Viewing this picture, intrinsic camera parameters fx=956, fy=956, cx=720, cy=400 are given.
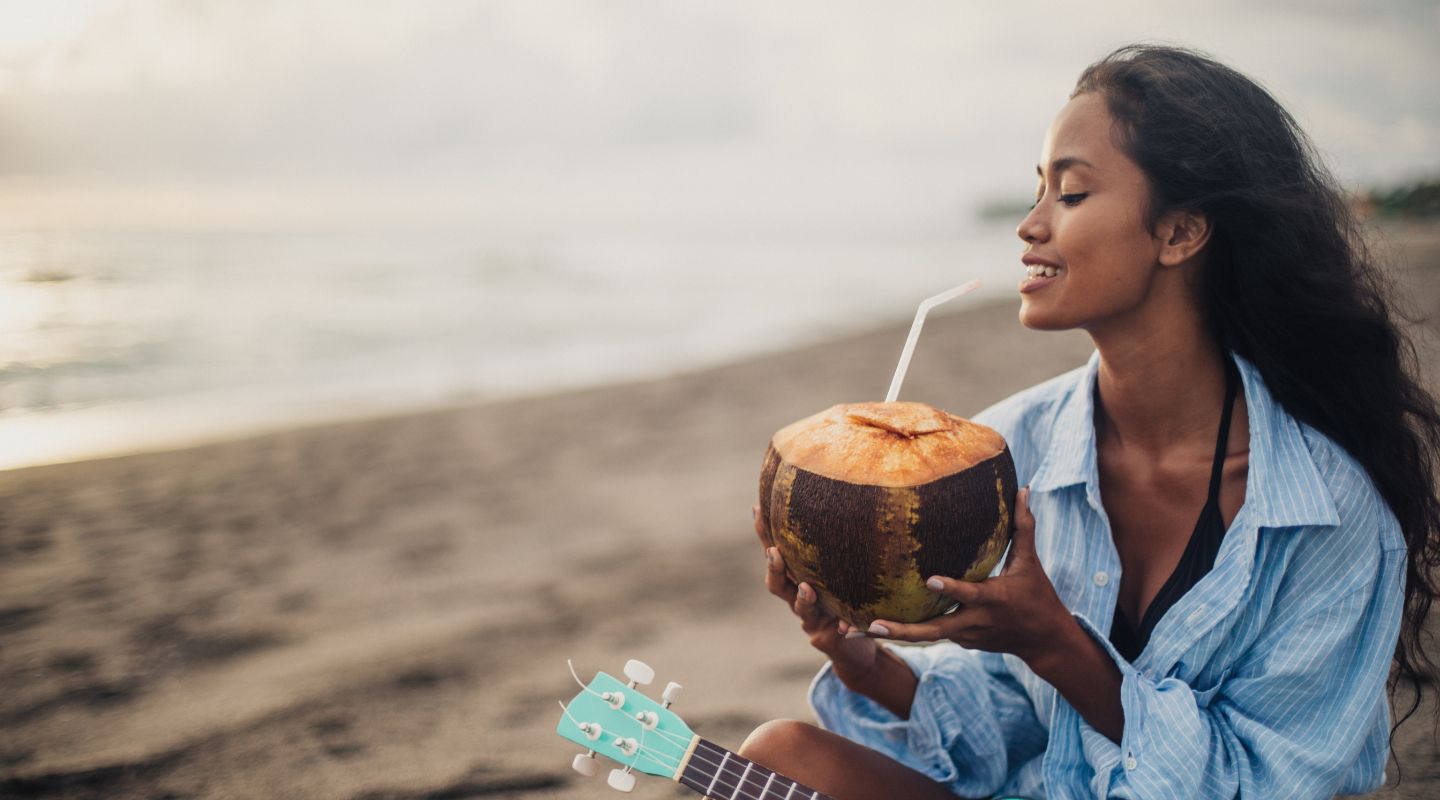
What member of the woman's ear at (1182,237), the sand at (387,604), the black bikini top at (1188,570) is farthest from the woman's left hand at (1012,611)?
the sand at (387,604)

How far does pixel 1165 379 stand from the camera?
1855 mm

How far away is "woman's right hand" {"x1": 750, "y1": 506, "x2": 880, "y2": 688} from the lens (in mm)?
1683

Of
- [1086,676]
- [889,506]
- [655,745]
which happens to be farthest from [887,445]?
[655,745]

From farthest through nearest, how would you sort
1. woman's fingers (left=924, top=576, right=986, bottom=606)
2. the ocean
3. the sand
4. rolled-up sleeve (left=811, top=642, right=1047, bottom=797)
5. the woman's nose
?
the ocean
the sand
rolled-up sleeve (left=811, top=642, right=1047, bottom=797)
the woman's nose
woman's fingers (left=924, top=576, right=986, bottom=606)

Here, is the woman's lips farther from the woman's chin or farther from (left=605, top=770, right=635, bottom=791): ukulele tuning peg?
(left=605, top=770, right=635, bottom=791): ukulele tuning peg

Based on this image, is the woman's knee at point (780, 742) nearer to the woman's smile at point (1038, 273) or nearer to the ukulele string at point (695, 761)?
the ukulele string at point (695, 761)

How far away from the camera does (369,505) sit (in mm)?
5594

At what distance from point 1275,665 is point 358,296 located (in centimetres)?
1464

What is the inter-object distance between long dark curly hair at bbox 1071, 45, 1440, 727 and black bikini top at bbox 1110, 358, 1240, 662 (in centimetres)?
20

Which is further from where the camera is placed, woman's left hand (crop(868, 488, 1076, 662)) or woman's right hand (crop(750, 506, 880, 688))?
woman's right hand (crop(750, 506, 880, 688))

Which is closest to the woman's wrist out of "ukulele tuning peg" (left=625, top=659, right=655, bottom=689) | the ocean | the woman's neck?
the woman's neck

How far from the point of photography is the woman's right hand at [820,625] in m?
1.68

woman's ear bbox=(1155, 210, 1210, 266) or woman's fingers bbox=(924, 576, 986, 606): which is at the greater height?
woman's ear bbox=(1155, 210, 1210, 266)

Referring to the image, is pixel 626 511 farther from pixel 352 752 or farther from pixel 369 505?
pixel 352 752
